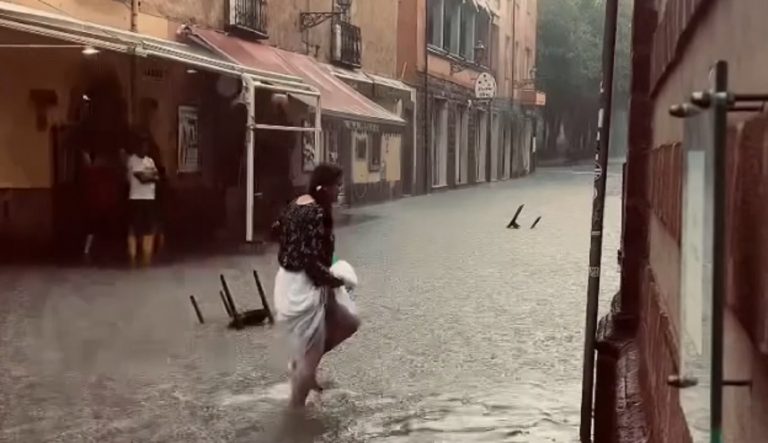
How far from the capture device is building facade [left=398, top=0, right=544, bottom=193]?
120 feet

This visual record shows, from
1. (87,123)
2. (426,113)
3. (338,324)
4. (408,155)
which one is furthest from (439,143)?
(338,324)

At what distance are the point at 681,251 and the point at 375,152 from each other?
2862 cm

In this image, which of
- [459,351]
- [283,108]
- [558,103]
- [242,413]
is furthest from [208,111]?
[558,103]

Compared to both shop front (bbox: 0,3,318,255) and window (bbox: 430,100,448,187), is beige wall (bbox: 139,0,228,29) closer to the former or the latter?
shop front (bbox: 0,3,318,255)

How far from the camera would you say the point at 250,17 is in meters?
21.6

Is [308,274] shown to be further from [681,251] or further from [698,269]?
[698,269]

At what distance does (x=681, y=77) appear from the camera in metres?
3.98

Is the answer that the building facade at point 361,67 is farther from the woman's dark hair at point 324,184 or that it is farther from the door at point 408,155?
the woman's dark hair at point 324,184

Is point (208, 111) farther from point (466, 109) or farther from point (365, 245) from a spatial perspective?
point (466, 109)

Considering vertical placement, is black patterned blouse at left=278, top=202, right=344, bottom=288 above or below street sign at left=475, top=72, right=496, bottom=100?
below

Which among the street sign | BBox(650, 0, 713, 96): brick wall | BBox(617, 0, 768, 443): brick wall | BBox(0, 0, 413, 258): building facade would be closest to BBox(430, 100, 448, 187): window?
the street sign

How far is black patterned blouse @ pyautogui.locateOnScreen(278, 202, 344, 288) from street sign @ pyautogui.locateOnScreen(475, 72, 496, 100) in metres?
36.4

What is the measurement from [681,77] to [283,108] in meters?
18.2

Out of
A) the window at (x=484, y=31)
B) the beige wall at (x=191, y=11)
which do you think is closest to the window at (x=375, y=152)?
the beige wall at (x=191, y=11)
